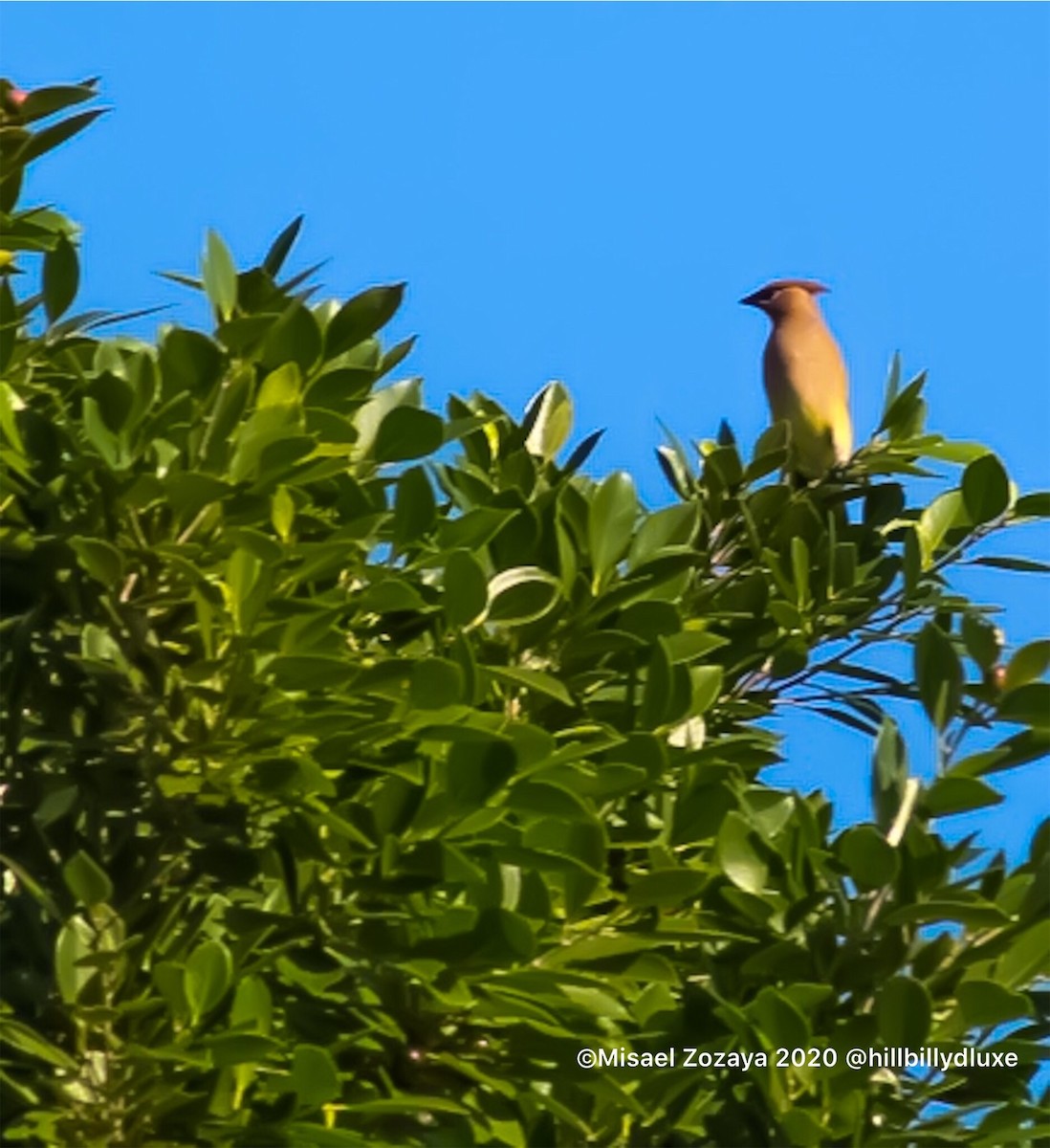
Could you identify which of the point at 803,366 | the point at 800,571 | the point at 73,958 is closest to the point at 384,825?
the point at 73,958

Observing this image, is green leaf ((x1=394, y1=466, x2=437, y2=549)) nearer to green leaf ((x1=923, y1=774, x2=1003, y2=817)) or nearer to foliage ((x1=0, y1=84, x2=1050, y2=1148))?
foliage ((x1=0, y1=84, x2=1050, y2=1148))

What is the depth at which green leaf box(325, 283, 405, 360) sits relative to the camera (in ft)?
7.30

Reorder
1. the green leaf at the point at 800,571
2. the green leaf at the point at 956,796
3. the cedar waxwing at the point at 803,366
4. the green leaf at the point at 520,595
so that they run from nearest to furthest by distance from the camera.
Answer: the green leaf at the point at 956,796 < the green leaf at the point at 520,595 < the green leaf at the point at 800,571 < the cedar waxwing at the point at 803,366

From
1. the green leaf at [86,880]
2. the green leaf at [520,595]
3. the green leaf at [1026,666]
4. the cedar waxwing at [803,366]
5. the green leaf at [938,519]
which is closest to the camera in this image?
the green leaf at [86,880]

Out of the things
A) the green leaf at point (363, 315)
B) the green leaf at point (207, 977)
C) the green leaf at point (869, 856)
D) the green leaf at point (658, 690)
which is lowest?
the green leaf at point (207, 977)

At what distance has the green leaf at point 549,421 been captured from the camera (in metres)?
2.89

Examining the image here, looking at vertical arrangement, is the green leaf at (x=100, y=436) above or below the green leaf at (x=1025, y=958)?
above

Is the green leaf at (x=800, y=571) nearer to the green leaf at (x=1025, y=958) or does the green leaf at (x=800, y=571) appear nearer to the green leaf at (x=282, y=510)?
the green leaf at (x=1025, y=958)

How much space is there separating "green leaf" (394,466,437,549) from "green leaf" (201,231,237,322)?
0.27 m

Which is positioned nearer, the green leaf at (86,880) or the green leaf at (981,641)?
the green leaf at (86,880)

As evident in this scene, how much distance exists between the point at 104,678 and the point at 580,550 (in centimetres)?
58

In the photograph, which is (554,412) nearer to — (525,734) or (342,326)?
(342,326)

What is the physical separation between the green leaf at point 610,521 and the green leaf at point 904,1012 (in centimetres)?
58

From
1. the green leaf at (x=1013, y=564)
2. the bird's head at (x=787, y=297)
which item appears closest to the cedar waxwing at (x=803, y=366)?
the bird's head at (x=787, y=297)
